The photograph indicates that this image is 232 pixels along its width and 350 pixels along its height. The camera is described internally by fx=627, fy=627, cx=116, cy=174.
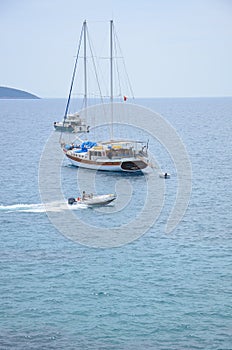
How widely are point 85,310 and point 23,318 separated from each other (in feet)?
14.8

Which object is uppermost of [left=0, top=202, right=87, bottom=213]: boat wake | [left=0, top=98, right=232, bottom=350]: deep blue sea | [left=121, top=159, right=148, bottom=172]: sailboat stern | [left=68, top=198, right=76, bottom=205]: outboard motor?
[left=121, top=159, right=148, bottom=172]: sailboat stern

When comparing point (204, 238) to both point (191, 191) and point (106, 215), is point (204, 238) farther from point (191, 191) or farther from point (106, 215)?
point (191, 191)

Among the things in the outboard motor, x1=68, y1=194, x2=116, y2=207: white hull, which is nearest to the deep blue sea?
x1=68, y1=194, x2=116, y2=207: white hull

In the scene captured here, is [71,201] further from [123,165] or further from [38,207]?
[123,165]

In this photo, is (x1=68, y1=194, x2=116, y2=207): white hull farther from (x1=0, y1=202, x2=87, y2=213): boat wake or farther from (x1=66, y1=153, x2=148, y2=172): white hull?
(x1=66, y1=153, x2=148, y2=172): white hull

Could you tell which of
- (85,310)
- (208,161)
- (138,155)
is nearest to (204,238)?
(85,310)

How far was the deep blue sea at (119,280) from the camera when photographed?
41.9 m

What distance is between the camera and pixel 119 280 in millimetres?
51094

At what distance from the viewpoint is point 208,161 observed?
119 meters

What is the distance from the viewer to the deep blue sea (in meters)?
41.9

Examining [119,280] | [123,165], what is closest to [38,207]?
[119,280]

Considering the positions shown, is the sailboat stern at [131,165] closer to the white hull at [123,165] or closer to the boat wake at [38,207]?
the white hull at [123,165]

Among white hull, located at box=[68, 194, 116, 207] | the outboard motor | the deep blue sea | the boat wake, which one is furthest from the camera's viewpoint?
the outboard motor

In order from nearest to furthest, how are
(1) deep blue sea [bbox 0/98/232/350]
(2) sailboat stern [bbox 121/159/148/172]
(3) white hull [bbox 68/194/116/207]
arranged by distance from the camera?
(1) deep blue sea [bbox 0/98/232/350] → (3) white hull [bbox 68/194/116/207] → (2) sailboat stern [bbox 121/159/148/172]
